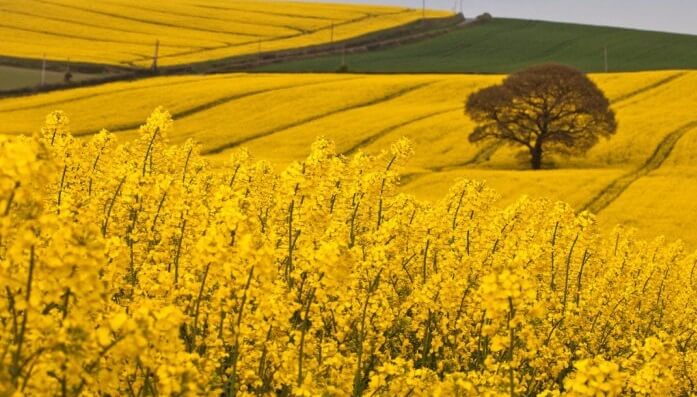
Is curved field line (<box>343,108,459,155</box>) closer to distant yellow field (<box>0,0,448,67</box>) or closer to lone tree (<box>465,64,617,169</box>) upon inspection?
lone tree (<box>465,64,617,169</box>)

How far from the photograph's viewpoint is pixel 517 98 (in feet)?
134

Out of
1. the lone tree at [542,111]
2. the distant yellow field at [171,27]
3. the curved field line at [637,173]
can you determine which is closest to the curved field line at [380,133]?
the lone tree at [542,111]

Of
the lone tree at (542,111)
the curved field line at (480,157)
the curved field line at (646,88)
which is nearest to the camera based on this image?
the curved field line at (480,157)

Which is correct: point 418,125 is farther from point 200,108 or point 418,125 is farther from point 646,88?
point 646,88

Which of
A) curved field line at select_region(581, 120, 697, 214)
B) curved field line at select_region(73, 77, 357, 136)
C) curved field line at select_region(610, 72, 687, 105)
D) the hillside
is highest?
the hillside

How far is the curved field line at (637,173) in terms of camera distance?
28.3 meters

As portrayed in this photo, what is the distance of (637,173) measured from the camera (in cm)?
3397

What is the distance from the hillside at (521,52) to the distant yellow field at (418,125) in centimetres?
1783

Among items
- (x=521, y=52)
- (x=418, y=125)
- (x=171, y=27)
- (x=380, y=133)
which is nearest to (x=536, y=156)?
(x=418, y=125)

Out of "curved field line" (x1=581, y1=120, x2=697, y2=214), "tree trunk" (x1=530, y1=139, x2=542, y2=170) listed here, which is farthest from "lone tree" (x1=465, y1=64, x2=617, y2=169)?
"curved field line" (x1=581, y1=120, x2=697, y2=214)

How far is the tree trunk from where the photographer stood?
38737 millimetres

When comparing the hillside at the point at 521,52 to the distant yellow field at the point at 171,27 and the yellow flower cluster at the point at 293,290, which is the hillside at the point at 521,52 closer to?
the distant yellow field at the point at 171,27

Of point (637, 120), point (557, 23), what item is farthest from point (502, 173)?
point (557, 23)

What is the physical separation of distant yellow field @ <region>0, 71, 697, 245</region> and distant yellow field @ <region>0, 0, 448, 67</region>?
13.1m
